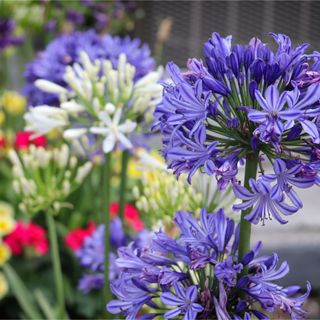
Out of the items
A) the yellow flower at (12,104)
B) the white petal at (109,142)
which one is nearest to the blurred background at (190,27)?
the yellow flower at (12,104)

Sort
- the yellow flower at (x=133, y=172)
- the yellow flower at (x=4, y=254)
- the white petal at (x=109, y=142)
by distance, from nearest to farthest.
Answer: the white petal at (x=109, y=142), the yellow flower at (x=4, y=254), the yellow flower at (x=133, y=172)

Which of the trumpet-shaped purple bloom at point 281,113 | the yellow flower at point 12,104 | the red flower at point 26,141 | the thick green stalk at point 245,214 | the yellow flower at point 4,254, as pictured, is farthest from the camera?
the yellow flower at point 12,104

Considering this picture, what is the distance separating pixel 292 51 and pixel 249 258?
320mm

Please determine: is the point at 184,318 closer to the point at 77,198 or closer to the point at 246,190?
the point at 246,190

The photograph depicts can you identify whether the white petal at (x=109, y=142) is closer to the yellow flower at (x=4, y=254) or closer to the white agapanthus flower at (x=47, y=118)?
the white agapanthus flower at (x=47, y=118)

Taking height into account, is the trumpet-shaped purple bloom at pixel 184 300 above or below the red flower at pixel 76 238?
above

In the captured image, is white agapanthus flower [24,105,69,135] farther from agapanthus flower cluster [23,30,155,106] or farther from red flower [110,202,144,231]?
red flower [110,202,144,231]

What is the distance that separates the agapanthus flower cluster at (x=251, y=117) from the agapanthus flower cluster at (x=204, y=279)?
100mm

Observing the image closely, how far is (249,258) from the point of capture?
3.47 ft

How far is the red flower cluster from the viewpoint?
301 centimetres

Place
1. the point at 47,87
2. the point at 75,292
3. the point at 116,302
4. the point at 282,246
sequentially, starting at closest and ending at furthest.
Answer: the point at 116,302 < the point at 47,87 < the point at 75,292 < the point at 282,246

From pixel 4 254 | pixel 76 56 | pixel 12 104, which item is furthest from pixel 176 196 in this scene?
pixel 12 104

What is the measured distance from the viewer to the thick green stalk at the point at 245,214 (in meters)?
1.05

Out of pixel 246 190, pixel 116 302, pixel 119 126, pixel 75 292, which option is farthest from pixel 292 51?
pixel 75 292
